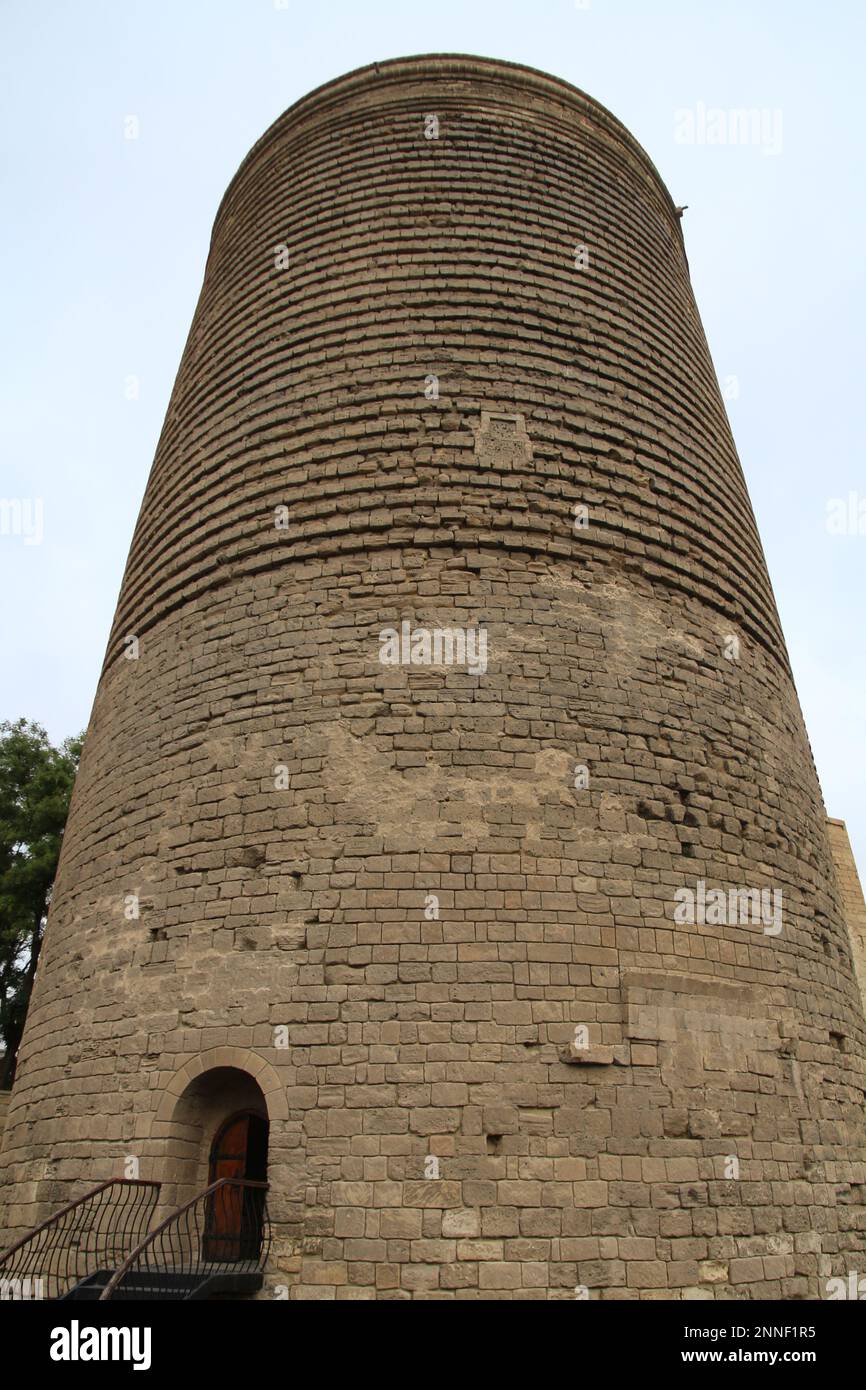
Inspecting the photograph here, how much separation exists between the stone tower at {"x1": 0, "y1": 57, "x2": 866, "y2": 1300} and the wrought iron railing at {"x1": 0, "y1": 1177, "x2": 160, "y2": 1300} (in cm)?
18

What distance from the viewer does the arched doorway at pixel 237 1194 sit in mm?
5566

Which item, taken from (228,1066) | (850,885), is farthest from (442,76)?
(850,885)

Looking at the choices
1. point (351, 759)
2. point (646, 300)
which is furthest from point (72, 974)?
point (646, 300)

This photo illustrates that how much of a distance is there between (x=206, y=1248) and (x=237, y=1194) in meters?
0.33

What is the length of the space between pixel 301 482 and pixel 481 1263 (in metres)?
5.53

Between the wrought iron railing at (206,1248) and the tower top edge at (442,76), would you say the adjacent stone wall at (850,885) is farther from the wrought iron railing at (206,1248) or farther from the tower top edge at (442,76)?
the wrought iron railing at (206,1248)

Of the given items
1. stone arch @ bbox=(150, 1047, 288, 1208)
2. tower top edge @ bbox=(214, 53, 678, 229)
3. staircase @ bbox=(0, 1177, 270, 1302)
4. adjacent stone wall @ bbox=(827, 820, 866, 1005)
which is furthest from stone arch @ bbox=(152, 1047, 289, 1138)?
adjacent stone wall @ bbox=(827, 820, 866, 1005)

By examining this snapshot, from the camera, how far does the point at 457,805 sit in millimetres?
6129

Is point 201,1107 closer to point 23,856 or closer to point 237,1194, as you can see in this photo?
point 237,1194

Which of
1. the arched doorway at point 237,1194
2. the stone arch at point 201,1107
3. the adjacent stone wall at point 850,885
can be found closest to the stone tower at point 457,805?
the stone arch at point 201,1107

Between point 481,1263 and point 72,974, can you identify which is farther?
point 72,974

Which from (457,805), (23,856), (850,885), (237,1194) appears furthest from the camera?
(23,856)
